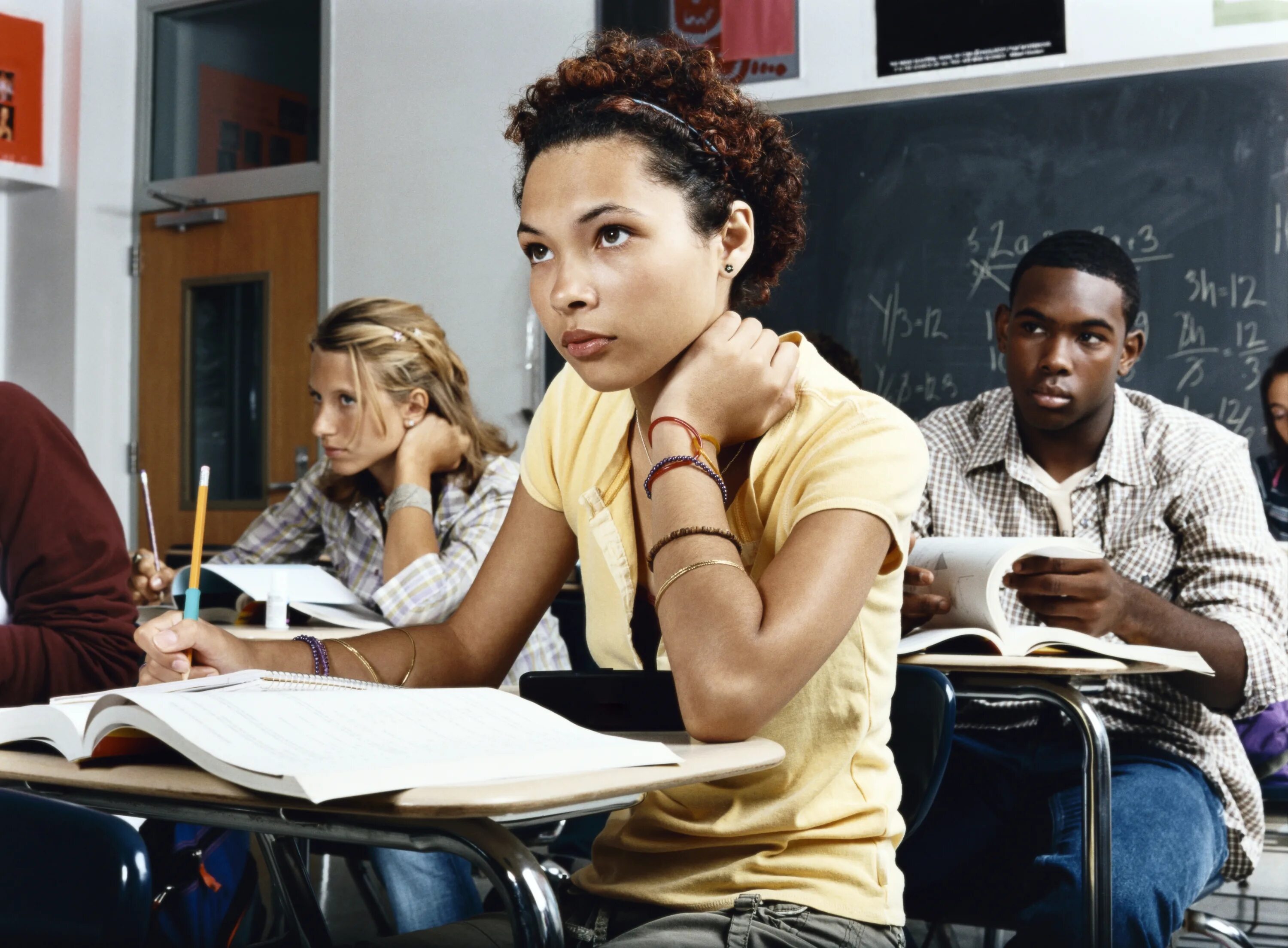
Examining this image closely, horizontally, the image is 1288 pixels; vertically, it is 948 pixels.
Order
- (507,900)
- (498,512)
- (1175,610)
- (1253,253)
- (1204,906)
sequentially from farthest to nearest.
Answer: (1253,253), (1204,906), (498,512), (1175,610), (507,900)

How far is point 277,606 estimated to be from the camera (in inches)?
81.9

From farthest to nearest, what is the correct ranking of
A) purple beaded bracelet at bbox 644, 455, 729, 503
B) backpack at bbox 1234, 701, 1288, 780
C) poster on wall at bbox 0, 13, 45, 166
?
poster on wall at bbox 0, 13, 45, 166 → backpack at bbox 1234, 701, 1288, 780 → purple beaded bracelet at bbox 644, 455, 729, 503

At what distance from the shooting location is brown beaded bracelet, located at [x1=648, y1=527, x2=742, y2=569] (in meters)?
1.06

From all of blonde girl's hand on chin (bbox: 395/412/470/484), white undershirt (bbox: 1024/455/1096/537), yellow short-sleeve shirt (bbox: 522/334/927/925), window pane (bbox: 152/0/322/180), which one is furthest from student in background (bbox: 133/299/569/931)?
window pane (bbox: 152/0/322/180)

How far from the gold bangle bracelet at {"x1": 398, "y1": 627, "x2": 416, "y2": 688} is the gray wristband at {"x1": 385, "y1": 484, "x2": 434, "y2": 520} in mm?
1417

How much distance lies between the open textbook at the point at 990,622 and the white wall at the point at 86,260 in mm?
4486

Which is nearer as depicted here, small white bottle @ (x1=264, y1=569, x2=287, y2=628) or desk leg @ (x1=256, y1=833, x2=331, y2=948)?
desk leg @ (x1=256, y1=833, x2=331, y2=948)

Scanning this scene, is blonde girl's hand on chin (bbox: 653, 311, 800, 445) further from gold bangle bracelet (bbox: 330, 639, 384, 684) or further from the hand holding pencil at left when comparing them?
the hand holding pencil at left

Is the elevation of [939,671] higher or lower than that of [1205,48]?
lower

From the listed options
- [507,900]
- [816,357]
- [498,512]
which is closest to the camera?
[507,900]

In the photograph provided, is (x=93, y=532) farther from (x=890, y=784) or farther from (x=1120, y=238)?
(x=1120, y=238)

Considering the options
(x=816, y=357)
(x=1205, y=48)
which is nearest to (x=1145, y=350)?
(x=1205, y=48)

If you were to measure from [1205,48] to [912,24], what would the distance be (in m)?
0.85

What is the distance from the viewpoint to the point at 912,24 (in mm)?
4004
